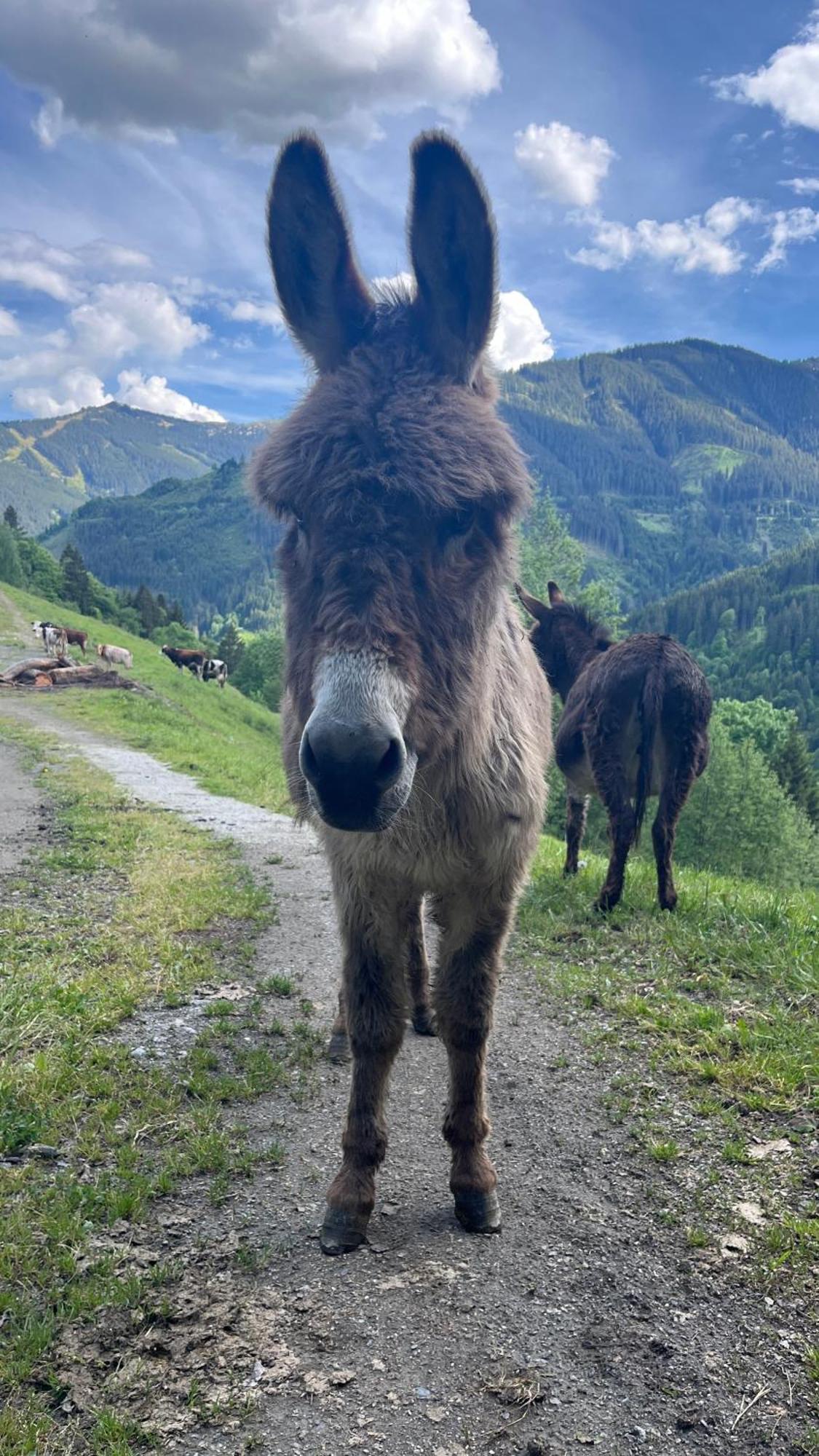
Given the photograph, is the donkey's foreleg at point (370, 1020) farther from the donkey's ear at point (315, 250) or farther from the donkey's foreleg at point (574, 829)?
the donkey's foreleg at point (574, 829)

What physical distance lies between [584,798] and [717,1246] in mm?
6638

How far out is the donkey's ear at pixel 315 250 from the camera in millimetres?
3035

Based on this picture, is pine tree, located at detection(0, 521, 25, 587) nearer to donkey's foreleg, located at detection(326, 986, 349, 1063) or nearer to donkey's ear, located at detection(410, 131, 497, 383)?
donkey's foreleg, located at detection(326, 986, 349, 1063)

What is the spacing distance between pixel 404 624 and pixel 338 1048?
319 centimetres

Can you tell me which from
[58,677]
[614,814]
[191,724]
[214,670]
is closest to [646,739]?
[614,814]

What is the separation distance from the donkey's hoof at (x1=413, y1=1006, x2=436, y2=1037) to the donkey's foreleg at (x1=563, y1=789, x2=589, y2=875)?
4.27 m

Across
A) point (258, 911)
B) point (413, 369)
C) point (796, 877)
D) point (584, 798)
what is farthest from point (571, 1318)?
point (796, 877)

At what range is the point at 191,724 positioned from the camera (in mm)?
23328

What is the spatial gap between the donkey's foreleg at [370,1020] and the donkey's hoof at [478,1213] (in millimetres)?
377

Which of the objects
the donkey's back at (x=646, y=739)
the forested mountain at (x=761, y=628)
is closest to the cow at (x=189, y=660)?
the donkey's back at (x=646, y=739)

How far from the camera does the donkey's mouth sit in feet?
7.01

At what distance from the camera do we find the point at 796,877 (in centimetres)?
2823

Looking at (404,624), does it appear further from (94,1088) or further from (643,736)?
(643,736)

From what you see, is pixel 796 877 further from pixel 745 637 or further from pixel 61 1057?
pixel 745 637
